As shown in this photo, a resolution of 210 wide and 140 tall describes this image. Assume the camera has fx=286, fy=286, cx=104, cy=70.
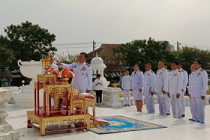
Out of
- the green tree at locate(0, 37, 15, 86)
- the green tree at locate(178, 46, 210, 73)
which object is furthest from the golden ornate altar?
the green tree at locate(178, 46, 210, 73)

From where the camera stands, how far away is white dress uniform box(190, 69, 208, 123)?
250 inches

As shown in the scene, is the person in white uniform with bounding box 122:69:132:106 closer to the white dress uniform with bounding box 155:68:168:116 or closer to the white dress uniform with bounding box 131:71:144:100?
the white dress uniform with bounding box 131:71:144:100

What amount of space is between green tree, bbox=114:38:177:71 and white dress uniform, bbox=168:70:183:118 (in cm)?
2026

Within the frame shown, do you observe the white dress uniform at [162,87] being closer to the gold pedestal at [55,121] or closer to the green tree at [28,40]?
the gold pedestal at [55,121]

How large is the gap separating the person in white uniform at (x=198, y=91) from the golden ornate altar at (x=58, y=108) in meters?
2.69

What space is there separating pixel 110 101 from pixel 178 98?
3503mm

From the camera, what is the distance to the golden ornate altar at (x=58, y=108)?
441 centimetres

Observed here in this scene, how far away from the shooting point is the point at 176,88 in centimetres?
743

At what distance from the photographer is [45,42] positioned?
24875mm

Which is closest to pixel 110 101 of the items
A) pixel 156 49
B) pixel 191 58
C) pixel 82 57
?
pixel 82 57

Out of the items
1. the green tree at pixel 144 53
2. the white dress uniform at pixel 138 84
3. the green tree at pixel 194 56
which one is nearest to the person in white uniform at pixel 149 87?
the white dress uniform at pixel 138 84

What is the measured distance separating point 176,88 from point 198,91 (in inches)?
40.3

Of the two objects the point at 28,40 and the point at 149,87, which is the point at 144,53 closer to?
the point at 28,40

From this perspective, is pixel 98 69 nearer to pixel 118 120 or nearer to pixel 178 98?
pixel 178 98
